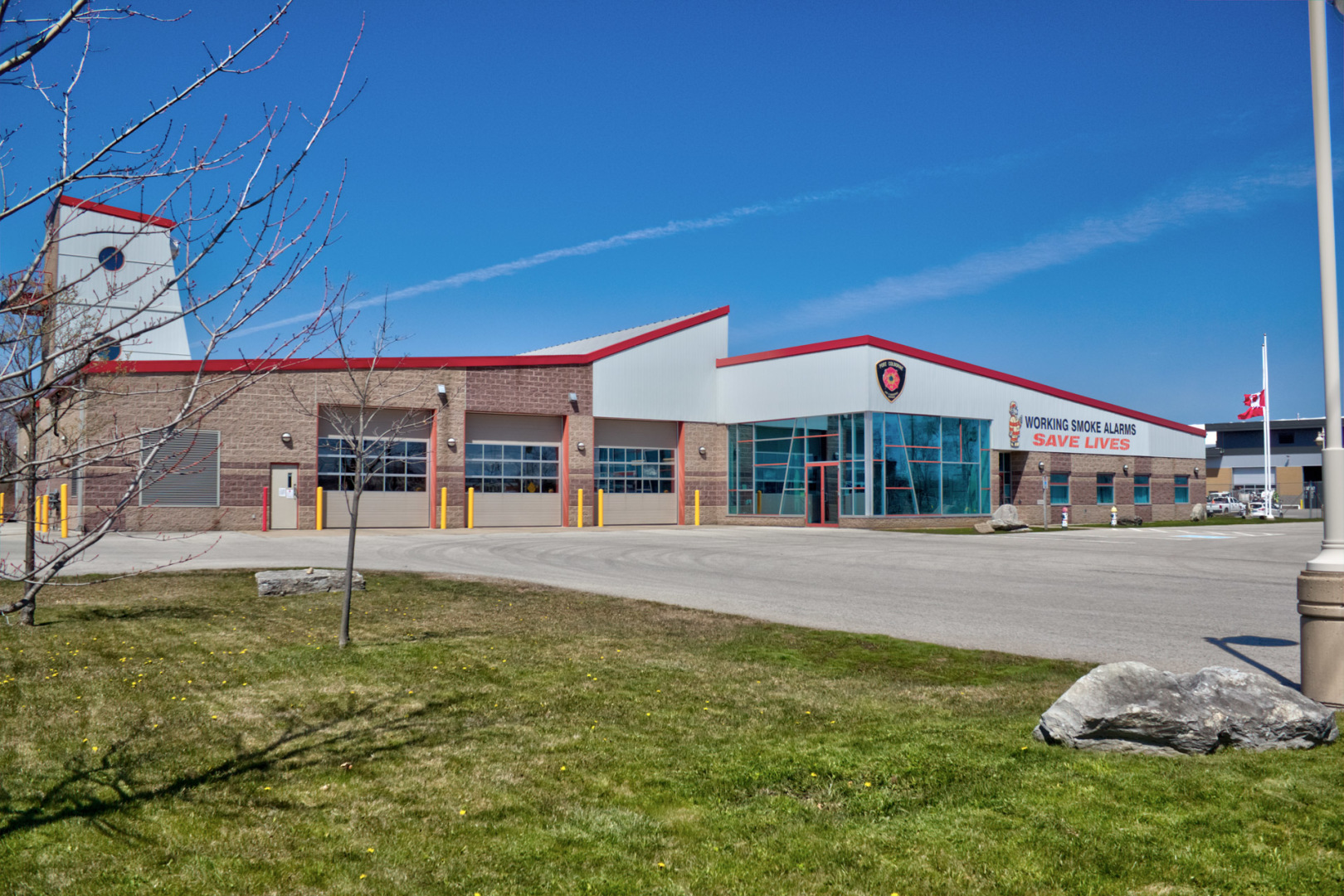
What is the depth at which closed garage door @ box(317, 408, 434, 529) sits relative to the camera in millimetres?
31984

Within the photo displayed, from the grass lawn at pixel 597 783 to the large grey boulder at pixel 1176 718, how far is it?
179 millimetres

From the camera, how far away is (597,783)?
5449 mm

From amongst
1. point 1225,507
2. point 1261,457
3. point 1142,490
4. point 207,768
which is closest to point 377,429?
point 207,768

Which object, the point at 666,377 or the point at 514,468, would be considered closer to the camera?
the point at 514,468

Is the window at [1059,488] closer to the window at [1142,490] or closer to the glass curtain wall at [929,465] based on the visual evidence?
the glass curtain wall at [929,465]

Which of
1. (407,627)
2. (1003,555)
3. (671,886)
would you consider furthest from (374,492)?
(671,886)

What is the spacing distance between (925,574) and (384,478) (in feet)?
69.6

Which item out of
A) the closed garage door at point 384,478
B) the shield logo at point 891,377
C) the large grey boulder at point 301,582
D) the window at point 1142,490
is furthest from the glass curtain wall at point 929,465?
the large grey boulder at point 301,582

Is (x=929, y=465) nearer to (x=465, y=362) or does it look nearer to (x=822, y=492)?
(x=822, y=492)

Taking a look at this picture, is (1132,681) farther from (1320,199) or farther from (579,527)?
(579,527)

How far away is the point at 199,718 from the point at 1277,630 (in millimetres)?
11540

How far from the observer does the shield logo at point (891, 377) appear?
119 feet

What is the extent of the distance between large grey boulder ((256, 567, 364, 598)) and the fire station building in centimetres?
1653

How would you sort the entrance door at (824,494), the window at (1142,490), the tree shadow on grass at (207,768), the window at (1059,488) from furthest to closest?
1. the window at (1142,490)
2. the window at (1059,488)
3. the entrance door at (824,494)
4. the tree shadow on grass at (207,768)
